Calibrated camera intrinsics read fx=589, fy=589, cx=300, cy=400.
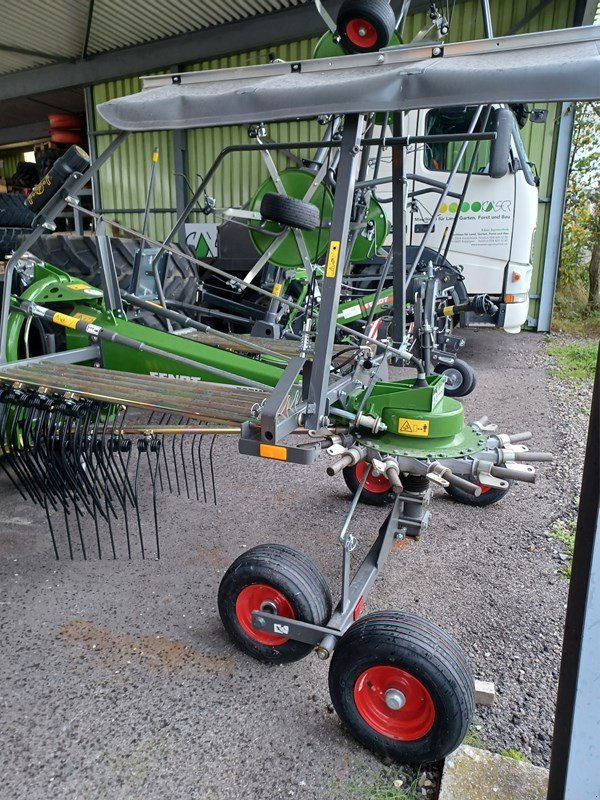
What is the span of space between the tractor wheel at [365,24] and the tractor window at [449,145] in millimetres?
4005

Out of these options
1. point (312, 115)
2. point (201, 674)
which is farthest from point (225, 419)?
point (312, 115)

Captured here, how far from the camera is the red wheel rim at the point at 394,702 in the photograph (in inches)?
62.0

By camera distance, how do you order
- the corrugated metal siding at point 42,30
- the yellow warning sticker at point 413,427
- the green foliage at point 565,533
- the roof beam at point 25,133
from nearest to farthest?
the yellow warning sticker at point 413,427 < the green foliage at point 565,533 < the corrugated metal siding at point 42,30 < the roof beam at point 25,133

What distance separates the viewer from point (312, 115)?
5.36 feet

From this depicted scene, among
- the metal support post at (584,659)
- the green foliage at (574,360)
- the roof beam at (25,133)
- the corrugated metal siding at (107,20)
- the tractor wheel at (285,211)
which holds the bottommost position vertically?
the green foliage at (574,360)

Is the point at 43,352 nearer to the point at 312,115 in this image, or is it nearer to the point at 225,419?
the point at 225,419

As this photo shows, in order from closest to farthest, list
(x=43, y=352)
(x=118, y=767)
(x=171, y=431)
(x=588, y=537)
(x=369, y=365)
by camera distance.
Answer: (x=588, y=537) < (x=118, y=767) < (x=171, y=431) < (x=369, y=365) < (x=43, y=352)

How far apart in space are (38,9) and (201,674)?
30.2 feet

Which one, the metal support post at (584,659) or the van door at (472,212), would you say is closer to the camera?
the metal support post at (584,659)

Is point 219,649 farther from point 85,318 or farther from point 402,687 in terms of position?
point 85,318

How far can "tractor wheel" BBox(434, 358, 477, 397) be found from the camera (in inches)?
195

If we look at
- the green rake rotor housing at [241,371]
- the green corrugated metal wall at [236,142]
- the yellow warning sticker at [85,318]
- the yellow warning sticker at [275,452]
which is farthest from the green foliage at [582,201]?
the yellow warning sticker at [275,452]

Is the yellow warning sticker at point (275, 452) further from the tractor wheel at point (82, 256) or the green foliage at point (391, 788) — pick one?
the tractor wheel at point (82, 256)

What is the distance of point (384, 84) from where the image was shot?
1.55 meters
